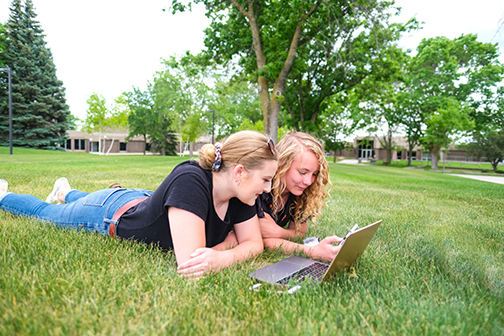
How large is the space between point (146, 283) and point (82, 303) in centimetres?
39

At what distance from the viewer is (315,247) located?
2.82 metres

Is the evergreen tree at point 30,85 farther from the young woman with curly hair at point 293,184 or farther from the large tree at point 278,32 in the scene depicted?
the young woman with curly hair at point 293,184

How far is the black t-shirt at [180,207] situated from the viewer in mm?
2156

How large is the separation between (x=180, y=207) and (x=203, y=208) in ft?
0.52

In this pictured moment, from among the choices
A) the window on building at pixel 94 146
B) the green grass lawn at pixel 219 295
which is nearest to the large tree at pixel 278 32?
the green grass lawn at pixel 219 295

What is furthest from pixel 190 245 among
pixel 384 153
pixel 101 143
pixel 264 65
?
pixel 384 153

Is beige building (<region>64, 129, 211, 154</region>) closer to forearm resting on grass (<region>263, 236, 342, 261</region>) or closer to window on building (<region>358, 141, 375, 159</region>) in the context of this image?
window on building (<region>358, 141, 375, 159</region>)

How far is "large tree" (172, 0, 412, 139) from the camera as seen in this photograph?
14062 millimetres

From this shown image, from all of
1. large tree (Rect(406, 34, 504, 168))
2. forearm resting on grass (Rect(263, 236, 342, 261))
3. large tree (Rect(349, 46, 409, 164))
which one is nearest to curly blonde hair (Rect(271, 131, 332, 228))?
forearm resting on grass (Rect(263, 236, 342, 261))

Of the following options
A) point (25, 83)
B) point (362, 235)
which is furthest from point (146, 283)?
point (25, 83)

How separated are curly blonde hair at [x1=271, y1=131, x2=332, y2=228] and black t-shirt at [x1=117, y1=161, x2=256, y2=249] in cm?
50

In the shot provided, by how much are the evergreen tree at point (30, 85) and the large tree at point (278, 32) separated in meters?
27.2

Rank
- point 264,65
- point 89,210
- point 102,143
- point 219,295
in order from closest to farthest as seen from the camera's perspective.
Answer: point 219,295, point 89,210, point 264,65, point 102,143

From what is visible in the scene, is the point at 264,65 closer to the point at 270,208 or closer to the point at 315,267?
the point at 270,208
